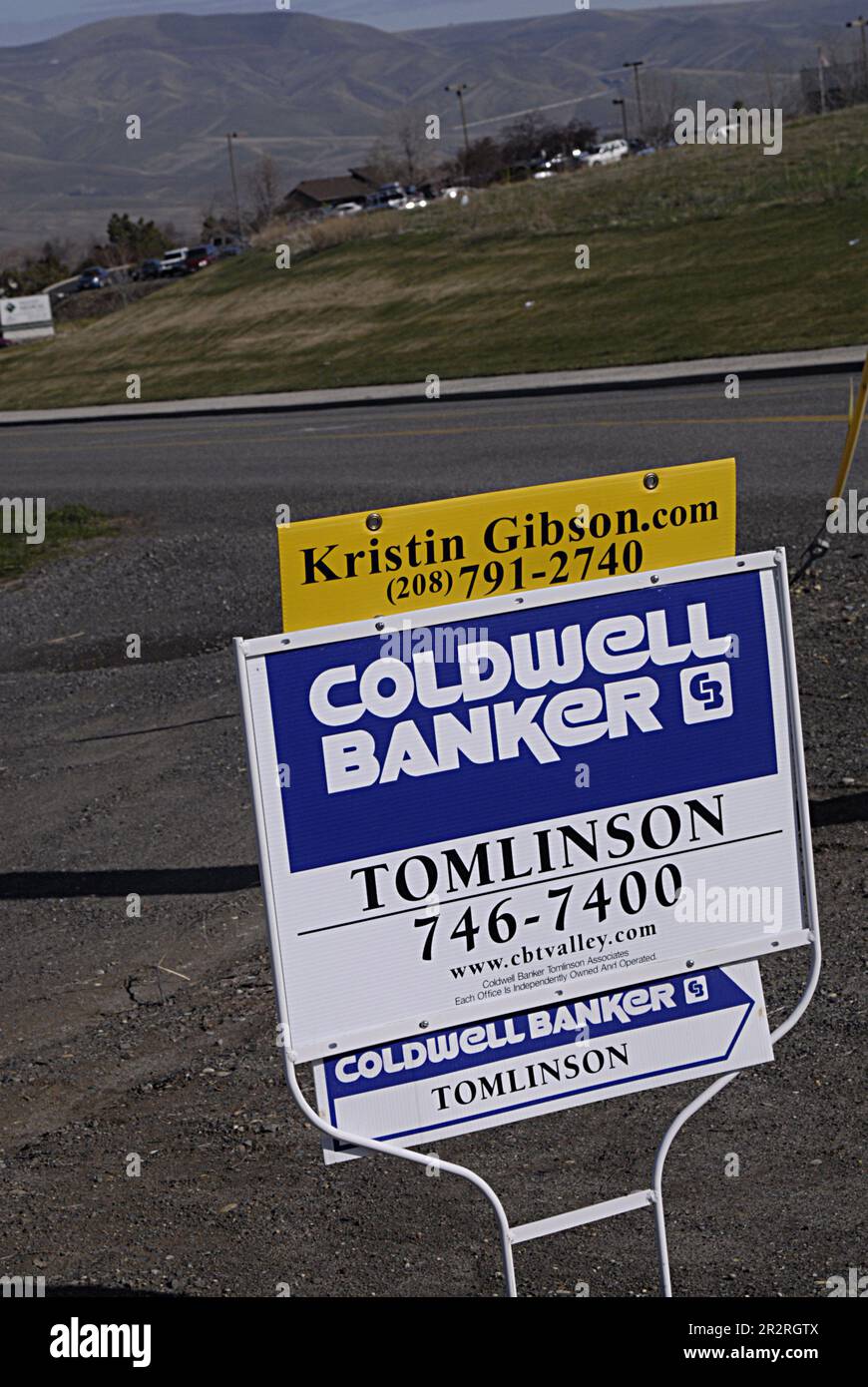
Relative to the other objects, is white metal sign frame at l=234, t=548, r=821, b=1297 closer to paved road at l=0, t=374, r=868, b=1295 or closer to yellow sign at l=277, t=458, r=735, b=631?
yellow sign at l=277, t=458, r=735, b=631

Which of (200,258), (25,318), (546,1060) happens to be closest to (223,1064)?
(546,1060)

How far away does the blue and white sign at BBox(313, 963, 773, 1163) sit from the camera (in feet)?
10.7

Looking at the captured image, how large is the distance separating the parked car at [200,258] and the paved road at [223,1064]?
69.9m

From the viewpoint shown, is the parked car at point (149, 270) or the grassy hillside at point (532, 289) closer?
the grassy hillside at point (532, 289)

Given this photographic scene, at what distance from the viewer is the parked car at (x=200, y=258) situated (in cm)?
7888

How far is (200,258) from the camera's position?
8175cm

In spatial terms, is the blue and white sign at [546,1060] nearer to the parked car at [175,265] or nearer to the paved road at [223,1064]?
the paved road at [223,1064]

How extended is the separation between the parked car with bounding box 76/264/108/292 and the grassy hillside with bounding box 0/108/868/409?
32.4 meters

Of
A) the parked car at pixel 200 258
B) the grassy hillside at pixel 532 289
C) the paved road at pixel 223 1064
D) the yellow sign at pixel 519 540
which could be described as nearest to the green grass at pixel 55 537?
the paved road at pixel 223 1064

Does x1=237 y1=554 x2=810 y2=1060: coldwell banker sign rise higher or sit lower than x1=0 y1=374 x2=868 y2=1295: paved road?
higher

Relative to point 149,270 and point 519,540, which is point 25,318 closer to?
point 149,270

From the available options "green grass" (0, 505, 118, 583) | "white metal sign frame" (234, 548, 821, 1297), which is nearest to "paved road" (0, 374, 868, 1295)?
"white metal sign frame" (234, 548, 821, 1297)

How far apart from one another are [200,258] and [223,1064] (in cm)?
8109
